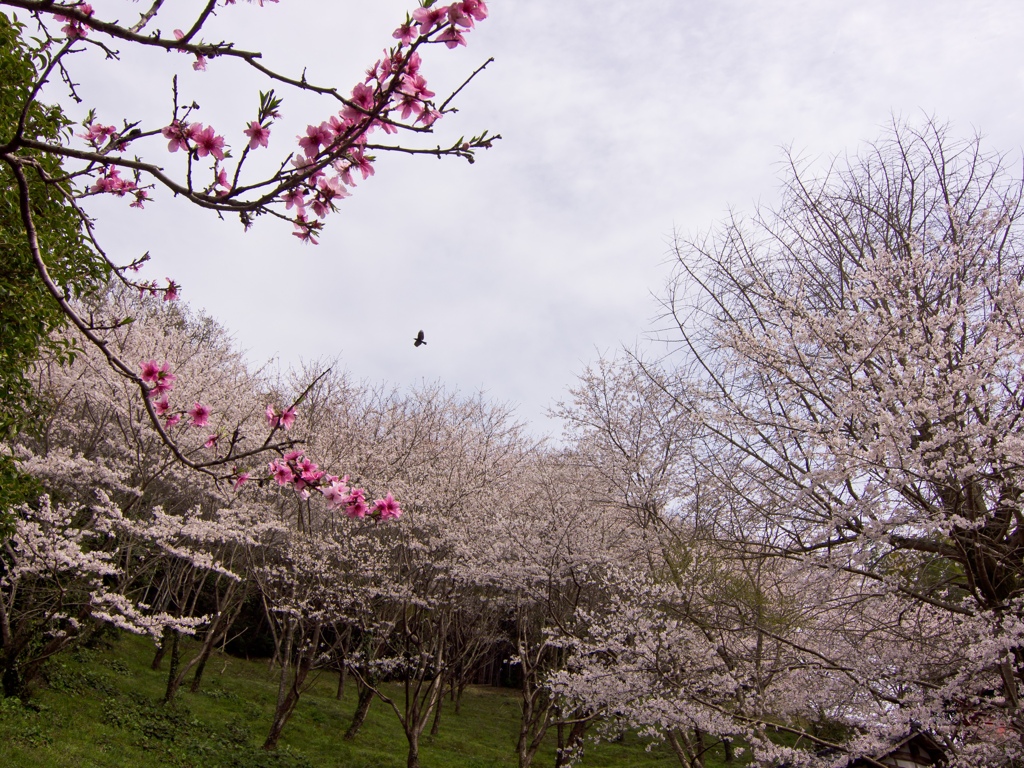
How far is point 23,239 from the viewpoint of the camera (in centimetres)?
490

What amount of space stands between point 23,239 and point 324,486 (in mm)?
3797

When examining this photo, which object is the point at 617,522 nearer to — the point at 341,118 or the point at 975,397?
the point at 975,397

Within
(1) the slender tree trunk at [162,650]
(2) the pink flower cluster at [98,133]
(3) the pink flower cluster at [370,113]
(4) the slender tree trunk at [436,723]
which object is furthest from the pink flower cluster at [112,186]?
(4) the slender tree trunk at [436,723]

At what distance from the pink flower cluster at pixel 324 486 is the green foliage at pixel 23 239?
2950mm

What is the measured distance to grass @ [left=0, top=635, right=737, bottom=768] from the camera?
9492mm

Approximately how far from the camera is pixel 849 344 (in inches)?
252

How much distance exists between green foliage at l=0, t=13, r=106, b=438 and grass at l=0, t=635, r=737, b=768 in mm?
5874

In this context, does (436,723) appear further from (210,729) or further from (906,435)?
(906,435)

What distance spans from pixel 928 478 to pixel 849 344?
1745mm

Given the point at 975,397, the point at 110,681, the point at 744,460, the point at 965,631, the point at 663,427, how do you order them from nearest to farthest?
the point at 975,397 < the point at 965,631 < the point at 744,460 < the point at 663,427 < the point at 110,681

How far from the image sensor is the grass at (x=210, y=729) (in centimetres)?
949

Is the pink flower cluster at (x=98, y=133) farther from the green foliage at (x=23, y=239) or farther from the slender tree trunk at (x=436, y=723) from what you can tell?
the slender tree trunk at (x=436, y=723)

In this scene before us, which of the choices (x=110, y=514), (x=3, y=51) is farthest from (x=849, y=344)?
(x=110, y=514)

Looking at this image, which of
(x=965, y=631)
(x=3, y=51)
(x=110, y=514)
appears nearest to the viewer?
(x=3, y=51)
